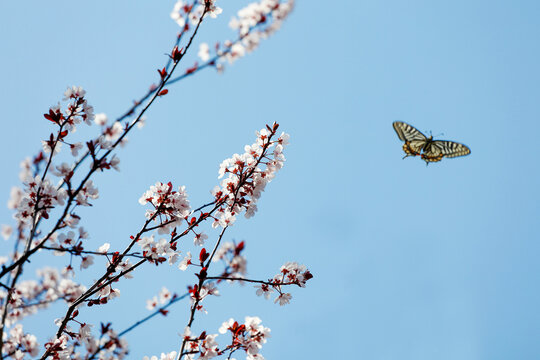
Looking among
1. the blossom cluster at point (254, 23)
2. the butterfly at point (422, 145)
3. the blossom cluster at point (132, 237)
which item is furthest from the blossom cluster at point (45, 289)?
the butterfly at point (422, 145)

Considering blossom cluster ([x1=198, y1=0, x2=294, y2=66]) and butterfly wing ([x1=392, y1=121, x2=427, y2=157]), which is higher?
butterfly wing ([x1=392, y1=121, x2=427, y2=157])

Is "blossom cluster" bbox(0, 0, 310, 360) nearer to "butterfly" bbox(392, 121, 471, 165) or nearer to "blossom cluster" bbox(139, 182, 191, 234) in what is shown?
"blossom cluster" bbox(139, 182, 191, 234)

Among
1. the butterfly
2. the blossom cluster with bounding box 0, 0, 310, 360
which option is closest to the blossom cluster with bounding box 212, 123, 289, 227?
the blossom cluster with bounding box 0, 0, 310, 360


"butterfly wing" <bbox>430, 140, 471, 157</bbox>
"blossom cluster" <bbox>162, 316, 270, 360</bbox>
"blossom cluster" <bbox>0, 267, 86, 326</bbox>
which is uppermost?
"butterfly wing" <bbox>430, 140, 471, 157</bbox>

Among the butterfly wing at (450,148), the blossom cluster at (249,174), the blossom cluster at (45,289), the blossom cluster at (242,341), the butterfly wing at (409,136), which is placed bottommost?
the blossom cluster at (242,341)

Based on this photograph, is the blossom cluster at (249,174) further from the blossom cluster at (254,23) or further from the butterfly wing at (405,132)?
the butterfly wing at (405,132)

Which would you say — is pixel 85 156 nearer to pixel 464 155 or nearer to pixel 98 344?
pixel 98 344

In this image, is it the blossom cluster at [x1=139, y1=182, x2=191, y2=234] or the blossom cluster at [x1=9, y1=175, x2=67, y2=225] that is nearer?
the blossom cluster at [x1=9, y1=175, x2=67, y2=225]

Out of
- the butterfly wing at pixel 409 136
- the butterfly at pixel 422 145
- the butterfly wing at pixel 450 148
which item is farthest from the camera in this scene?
the butterfly wing at pixel 409 136

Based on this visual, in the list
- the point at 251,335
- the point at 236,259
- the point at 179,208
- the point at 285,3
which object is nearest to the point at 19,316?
the point at 179,208

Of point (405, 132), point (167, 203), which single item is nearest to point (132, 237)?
point (167, 203)
